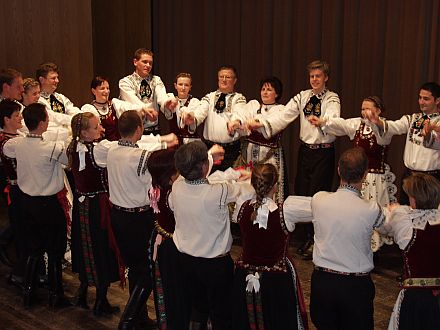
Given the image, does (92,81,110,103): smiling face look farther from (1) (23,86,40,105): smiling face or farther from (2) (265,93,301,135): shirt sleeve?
(2) (265,93,301,135): shirt sleeve

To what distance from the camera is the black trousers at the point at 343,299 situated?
3.03m

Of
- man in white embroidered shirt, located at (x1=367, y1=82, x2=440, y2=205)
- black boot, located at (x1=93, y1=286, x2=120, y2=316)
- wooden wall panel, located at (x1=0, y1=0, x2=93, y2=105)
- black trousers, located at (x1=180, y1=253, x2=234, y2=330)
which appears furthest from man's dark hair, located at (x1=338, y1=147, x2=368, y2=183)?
wooden wall panel, located at (x1=0, y1=0, x2=93, y2=105)

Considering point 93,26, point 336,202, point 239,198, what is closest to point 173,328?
point 239,198

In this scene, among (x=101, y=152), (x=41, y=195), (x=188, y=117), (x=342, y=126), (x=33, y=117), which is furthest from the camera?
(x=188, y=117)

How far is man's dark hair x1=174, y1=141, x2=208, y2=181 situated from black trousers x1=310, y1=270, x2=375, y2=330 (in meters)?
0.72

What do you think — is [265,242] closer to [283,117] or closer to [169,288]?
[169,288]

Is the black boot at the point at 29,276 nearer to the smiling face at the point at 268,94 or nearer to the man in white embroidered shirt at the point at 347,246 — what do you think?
the man in white embroidered shirt at the point at 347,246

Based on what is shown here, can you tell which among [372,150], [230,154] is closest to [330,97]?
[372,150]

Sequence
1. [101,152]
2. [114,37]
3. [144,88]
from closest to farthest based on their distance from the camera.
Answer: [101,152] < [144,88] < [114,37]

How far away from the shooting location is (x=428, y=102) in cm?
474

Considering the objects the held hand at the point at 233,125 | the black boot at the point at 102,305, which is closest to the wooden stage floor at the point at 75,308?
the black boot at the point at 102,305

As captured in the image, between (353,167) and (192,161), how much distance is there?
0.73 meters

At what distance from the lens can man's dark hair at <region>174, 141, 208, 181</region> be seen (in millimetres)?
3146

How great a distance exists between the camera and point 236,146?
18.5 feet
